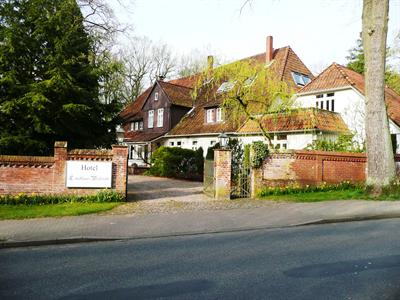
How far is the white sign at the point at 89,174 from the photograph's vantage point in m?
11.7

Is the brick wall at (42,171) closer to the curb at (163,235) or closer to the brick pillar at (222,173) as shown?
the brick pillar at (222,173)

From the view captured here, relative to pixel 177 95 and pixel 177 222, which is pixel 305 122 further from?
pixel 177 95

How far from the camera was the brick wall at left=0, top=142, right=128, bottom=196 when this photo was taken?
1116 cm

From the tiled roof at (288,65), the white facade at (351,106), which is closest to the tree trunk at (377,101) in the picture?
the white facade at (351,106)

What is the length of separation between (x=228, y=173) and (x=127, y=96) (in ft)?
120

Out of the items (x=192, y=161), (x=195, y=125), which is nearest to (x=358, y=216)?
(x=192, y=161)

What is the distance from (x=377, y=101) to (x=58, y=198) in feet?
42.4

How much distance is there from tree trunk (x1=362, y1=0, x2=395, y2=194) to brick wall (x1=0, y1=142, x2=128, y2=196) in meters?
10.4

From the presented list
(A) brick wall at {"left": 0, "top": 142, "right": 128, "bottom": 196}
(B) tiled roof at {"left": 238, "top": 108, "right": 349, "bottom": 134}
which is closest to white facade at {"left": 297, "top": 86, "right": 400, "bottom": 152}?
(B) tiled roof at {"left": 238, "top": 108, "right": 349, "bottom": 134}

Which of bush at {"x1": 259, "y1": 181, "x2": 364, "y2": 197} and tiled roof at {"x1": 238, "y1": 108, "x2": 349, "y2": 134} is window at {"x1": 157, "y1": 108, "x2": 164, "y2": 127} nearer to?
tiled roof at {"x1": 238, "y1": 108, "x2": 349, "y2": 134}

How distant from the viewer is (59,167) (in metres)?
11.6

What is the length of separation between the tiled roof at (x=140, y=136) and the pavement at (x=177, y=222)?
2247 centimetres

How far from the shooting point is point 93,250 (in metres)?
6.75

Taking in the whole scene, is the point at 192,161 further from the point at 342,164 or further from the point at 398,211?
the point at 398,211
